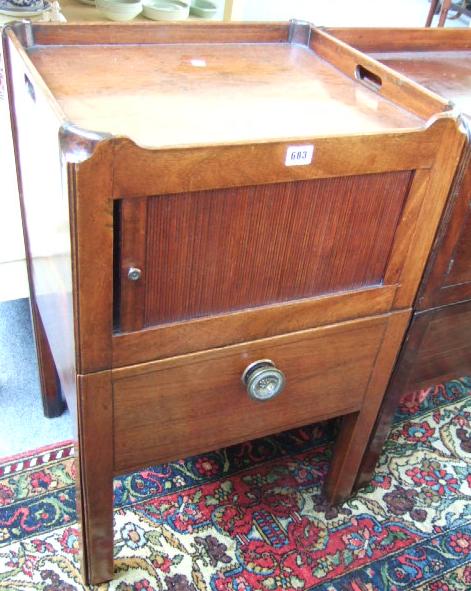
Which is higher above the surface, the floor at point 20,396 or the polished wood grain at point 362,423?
the polished wood grain at point 362,423

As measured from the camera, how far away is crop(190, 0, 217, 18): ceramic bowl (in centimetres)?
165

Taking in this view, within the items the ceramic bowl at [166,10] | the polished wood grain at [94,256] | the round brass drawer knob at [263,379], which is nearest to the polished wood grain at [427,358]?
the round brass drawer knob at [263,379]

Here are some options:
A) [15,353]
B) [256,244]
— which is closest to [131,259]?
[256,244]

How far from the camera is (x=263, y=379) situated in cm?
80

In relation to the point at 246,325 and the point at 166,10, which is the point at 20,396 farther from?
the point at 166,10

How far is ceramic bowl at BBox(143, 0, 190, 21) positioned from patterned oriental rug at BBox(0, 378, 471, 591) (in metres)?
0.95

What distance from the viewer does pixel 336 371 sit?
88cm

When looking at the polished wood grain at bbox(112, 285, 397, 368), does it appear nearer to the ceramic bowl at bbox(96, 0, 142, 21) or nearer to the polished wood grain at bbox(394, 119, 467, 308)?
the polished wood grain at bbox(394, 119, 467, 308)

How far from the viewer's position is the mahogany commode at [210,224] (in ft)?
2.07

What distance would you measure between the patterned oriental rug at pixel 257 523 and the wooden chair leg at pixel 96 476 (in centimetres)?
7

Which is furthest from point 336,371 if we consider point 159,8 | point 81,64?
point 159,8

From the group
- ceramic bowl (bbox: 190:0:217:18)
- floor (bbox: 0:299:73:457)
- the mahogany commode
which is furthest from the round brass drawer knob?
ceramic bowl (bbox: 190:0:217:18)

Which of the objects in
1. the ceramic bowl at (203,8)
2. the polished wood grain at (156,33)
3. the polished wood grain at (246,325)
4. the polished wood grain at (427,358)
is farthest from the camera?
the ceramic bowl at (203,8)

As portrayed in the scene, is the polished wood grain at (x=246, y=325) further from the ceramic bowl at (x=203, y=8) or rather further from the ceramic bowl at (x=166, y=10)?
the ceramic bowl at (x=203, y=8)
